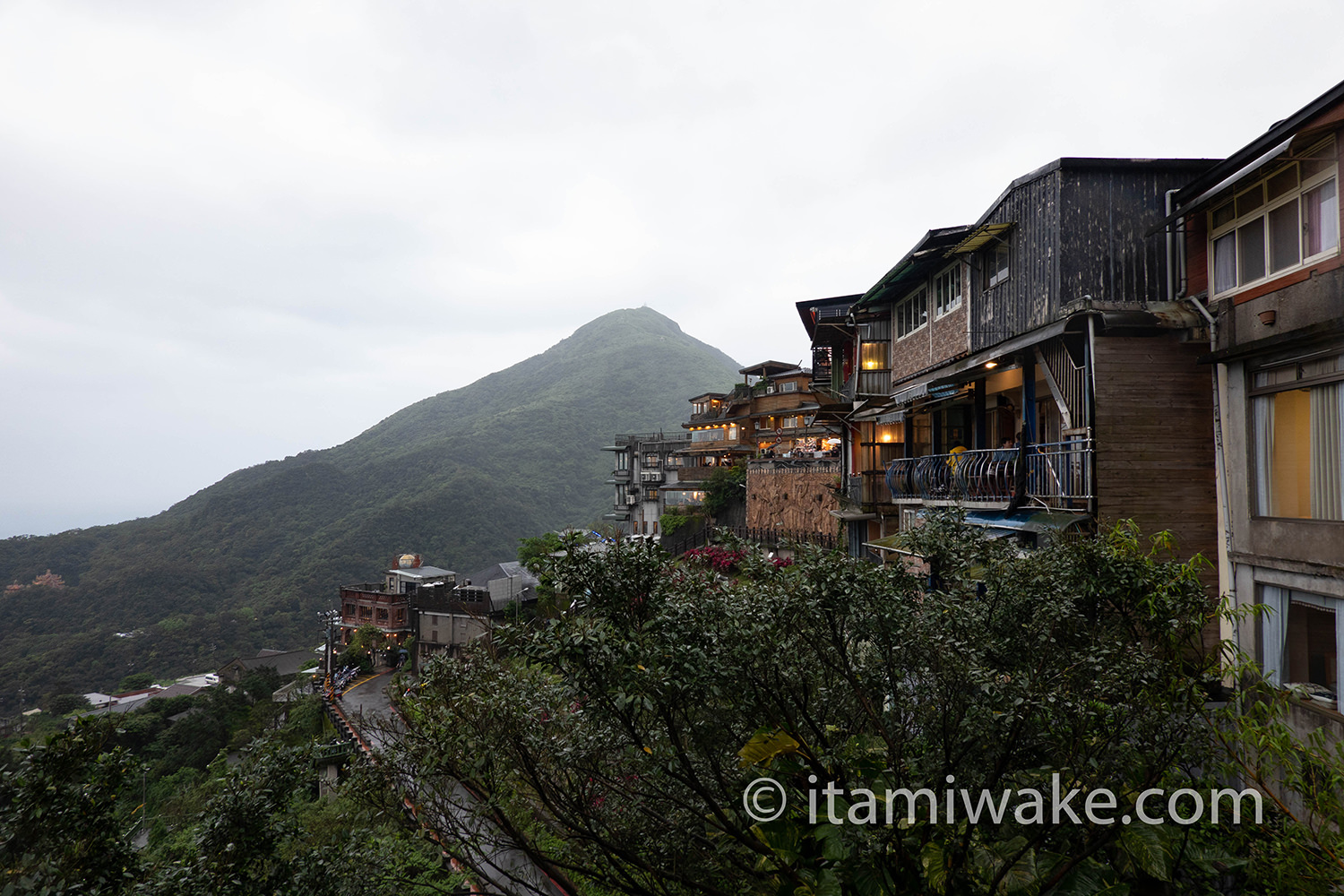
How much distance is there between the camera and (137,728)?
34312 mm

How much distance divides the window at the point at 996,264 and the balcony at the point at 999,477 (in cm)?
348

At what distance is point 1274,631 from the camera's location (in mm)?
6961

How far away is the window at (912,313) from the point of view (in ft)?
50.6

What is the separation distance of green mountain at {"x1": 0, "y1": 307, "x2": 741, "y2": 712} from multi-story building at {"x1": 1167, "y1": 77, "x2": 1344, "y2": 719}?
78420 mm

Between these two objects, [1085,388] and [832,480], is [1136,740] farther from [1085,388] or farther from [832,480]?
[832,480]

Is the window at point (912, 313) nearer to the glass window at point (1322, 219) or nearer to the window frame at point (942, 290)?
the window frame at point (942, 290)

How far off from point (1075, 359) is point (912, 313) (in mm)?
7352

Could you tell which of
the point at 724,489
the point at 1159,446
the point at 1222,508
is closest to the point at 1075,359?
the point at 1159,446

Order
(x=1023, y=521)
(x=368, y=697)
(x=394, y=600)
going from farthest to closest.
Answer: (x=394, y=600) → (x=368, y=697) → (x=1023, y=521)

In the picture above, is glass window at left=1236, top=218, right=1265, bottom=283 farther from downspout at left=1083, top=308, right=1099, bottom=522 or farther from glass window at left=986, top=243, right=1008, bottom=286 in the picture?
glass window at left=986, top=243, right=1008, bottom=286

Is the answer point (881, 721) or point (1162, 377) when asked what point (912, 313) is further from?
point (881, 721)

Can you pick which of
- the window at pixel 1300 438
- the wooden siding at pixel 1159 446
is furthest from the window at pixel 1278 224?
the window at pixel 1300 438

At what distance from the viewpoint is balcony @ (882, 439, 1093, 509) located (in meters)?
8.85

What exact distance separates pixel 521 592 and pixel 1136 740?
3974 centimetres
